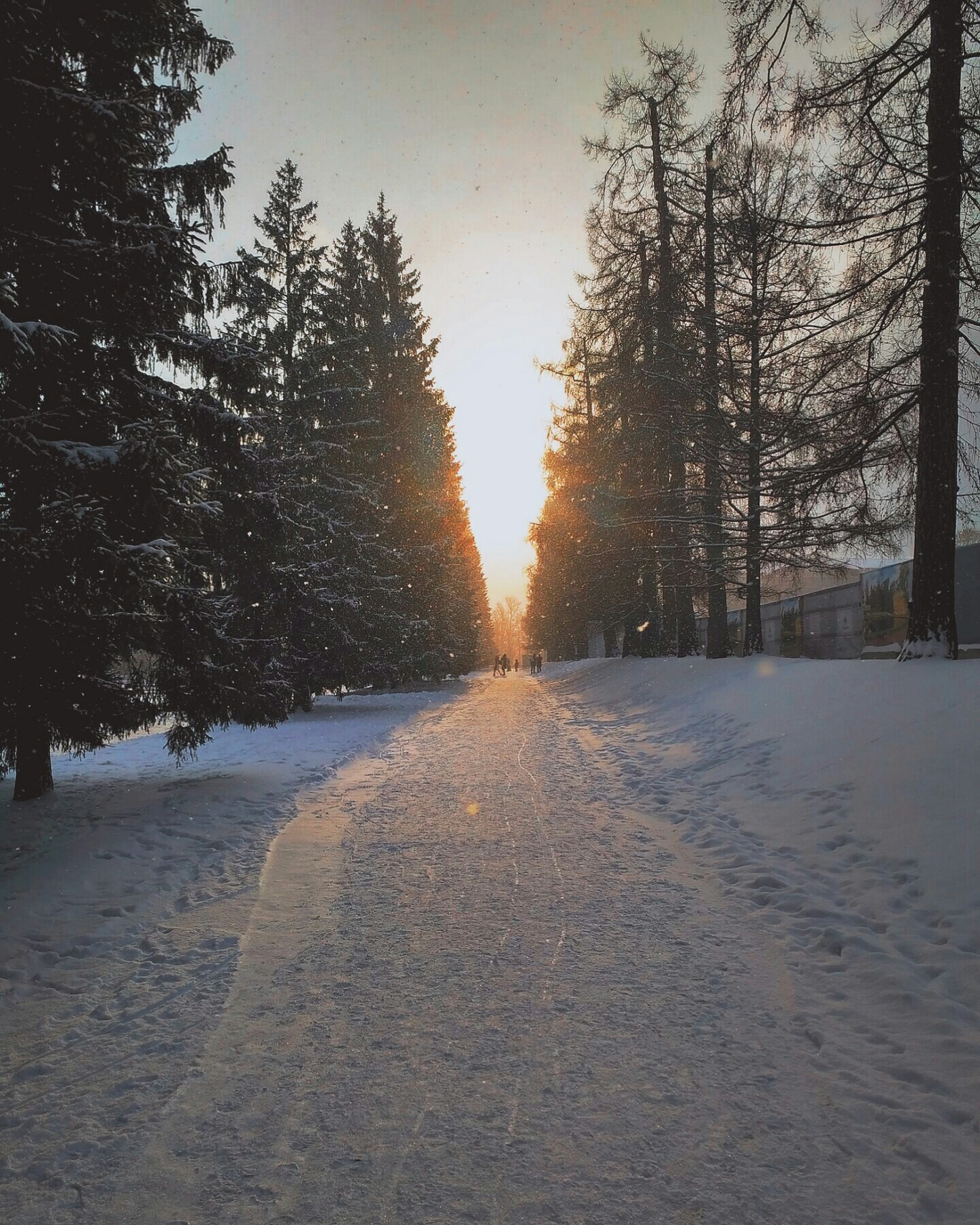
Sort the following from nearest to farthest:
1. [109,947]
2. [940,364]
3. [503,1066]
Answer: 1. [503,1066]
2. [109,947]
3. [940,364]

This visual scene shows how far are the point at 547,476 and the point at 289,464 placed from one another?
52.6 feet

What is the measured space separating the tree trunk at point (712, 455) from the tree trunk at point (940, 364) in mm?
3284

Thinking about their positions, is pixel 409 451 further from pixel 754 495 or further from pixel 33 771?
pixel 33 771

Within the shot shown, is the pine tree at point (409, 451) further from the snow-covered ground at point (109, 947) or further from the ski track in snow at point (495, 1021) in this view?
the ski track in snow at point (495, 1021)

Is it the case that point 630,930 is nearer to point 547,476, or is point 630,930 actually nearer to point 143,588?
point 143,588

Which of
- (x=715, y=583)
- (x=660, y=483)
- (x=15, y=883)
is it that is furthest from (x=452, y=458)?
(x=15, y=883)

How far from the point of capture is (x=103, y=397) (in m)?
7.04

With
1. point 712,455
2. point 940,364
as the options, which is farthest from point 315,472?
point 940,364

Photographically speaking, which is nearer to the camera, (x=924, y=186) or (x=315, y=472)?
(x=924, y=186)

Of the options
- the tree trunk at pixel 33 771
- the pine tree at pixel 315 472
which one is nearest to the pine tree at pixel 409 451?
the pine tree at pixel 315 472

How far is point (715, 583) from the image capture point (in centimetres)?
1523

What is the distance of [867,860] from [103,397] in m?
8.47

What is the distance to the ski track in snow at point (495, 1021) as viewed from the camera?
225cm

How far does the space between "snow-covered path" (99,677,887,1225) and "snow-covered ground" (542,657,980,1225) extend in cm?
22
